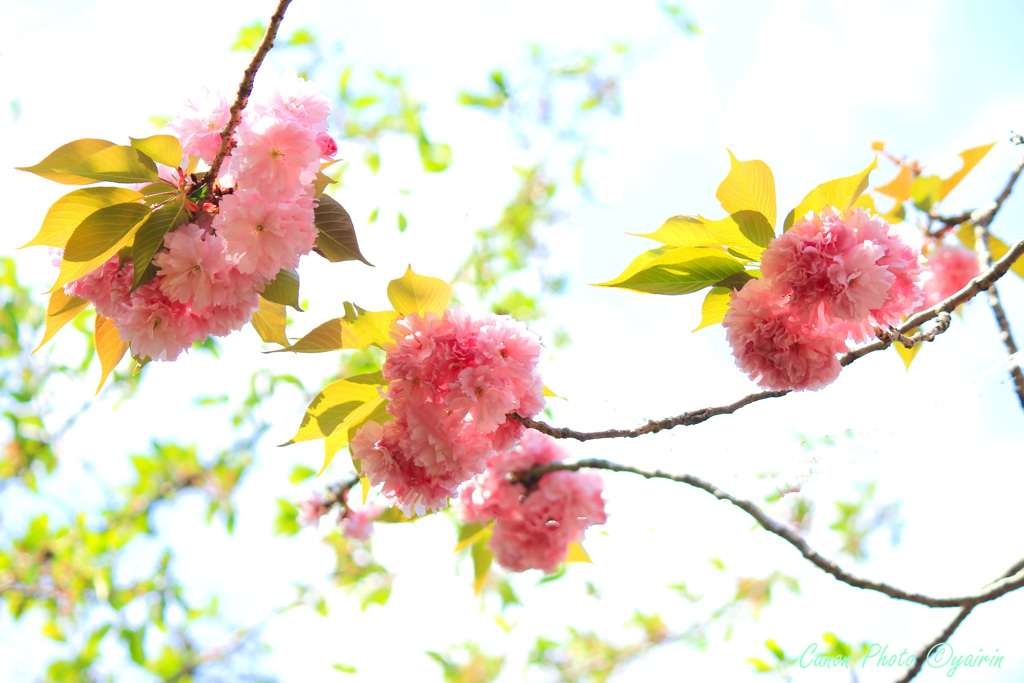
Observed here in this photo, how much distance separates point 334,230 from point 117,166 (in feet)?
1.06

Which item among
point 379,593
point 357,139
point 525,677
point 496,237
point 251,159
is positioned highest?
point 357,139

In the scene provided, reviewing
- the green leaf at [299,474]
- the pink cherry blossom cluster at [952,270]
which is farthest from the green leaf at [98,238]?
the pink cherry blossom cluster at [952,270]

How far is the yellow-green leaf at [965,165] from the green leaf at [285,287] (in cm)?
165

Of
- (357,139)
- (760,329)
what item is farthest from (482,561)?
(357,139)

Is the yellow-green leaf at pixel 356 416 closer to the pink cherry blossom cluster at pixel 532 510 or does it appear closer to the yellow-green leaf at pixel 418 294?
the yellow-green leaf at pixel 418 294

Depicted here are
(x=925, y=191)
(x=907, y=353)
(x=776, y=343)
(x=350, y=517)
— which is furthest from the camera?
(x=350, y=517)

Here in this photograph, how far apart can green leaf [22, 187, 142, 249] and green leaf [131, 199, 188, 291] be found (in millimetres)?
48

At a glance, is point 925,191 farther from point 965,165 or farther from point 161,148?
point 161,148

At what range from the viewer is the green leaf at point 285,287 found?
972 millimetres

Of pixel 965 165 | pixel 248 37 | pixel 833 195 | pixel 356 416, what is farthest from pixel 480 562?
pixel 248 37

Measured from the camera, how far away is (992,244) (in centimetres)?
158

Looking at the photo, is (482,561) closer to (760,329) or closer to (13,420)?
(760,329)

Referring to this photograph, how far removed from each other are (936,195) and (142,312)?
187 cm

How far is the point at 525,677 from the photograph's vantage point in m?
2.93
